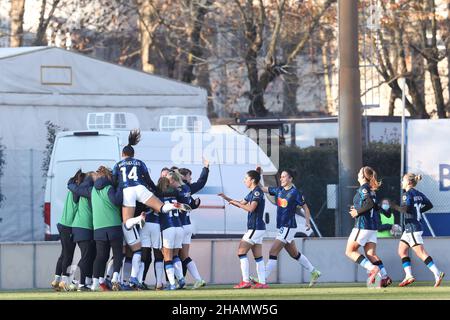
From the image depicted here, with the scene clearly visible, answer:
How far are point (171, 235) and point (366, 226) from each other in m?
2.86

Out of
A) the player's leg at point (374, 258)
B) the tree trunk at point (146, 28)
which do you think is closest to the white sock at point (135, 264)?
the player's leg at point (374, 258)

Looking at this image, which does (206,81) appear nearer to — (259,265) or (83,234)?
(259,265)

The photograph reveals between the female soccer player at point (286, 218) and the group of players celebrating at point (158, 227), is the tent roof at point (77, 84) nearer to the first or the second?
the group of players celebrating at point (158, 227)

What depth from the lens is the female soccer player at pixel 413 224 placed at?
18.3 meters

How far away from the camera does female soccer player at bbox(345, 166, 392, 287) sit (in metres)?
17.7

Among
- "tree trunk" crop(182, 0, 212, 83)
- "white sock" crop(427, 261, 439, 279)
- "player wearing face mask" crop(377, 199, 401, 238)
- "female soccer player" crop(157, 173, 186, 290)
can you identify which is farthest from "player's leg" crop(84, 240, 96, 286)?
"tree trunk" crop(182, 0, 212, 83)

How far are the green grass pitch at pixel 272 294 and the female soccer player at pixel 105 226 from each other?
1.82 feet

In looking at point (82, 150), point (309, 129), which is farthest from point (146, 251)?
point (309, 129)

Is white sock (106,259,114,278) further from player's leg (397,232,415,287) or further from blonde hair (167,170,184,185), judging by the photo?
player's leg (397,232,415,287)

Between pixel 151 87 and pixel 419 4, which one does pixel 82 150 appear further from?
pixel 419 4

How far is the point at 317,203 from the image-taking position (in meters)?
28.6
